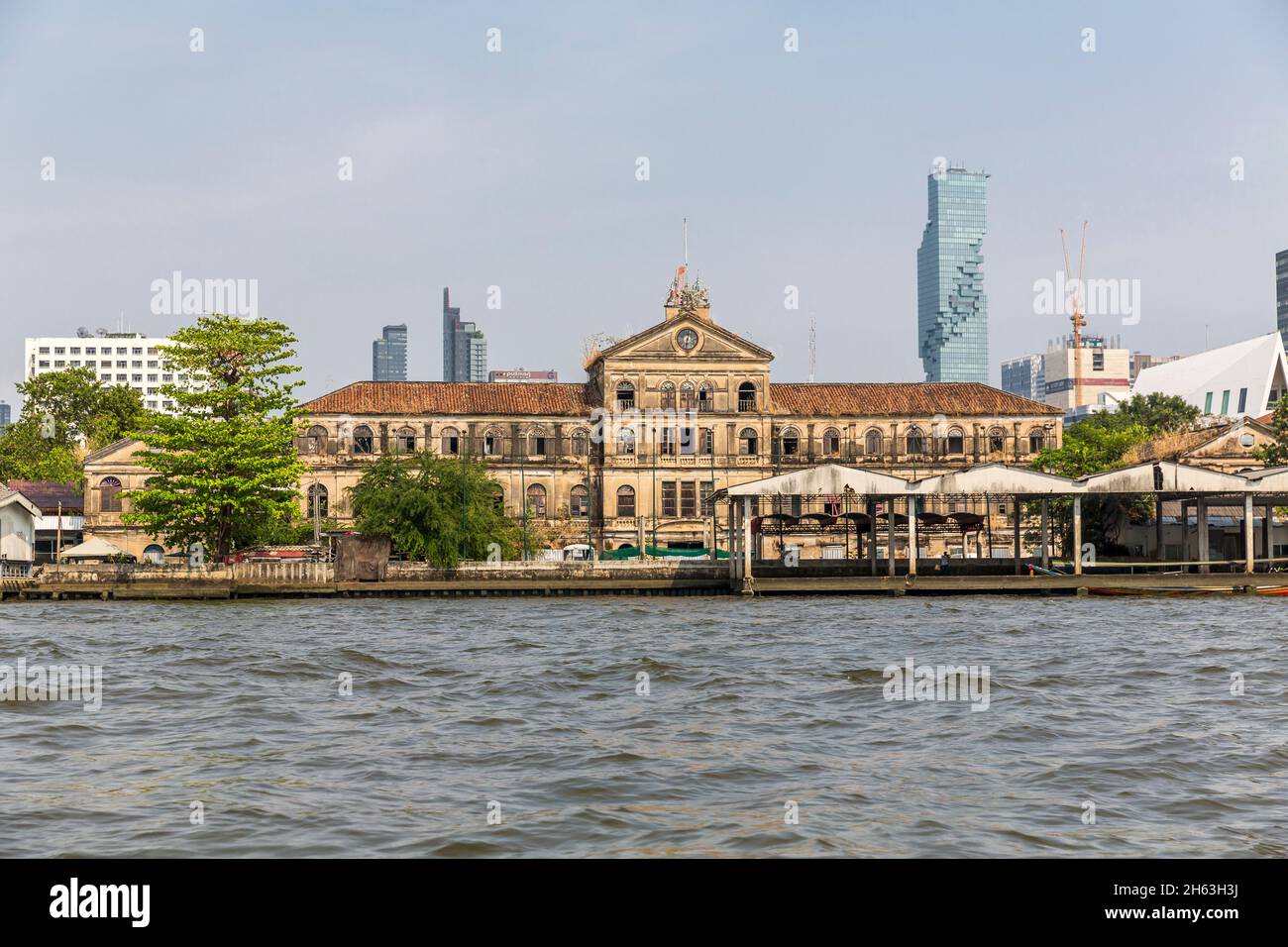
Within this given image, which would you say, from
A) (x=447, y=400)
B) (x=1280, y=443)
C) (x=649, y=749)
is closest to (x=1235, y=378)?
(x=1280, y=443)

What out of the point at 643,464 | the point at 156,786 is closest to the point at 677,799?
the point at 156,786

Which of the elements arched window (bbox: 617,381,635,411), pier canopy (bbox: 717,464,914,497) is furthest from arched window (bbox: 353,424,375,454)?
pier canopy (bbox: 717,464,914,497)

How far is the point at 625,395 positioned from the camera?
84000 mm

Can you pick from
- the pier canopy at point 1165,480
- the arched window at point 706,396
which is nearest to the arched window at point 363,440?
the arched window at point 706,396

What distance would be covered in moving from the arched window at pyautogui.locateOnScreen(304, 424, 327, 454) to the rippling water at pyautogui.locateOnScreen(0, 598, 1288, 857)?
49376 mm

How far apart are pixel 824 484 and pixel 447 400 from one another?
39.0m

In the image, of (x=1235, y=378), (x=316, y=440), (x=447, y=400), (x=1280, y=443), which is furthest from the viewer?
(x=1235, y=378)

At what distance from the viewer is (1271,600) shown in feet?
165

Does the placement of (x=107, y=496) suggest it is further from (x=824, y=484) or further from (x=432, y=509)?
(x=824, y=484)

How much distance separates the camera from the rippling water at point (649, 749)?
13477 millimetres

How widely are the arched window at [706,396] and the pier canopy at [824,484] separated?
28.8 meters

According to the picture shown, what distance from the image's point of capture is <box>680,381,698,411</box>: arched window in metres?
83.8

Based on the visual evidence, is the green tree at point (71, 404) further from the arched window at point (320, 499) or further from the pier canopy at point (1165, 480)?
the pier canopy at point (1165, 480)
